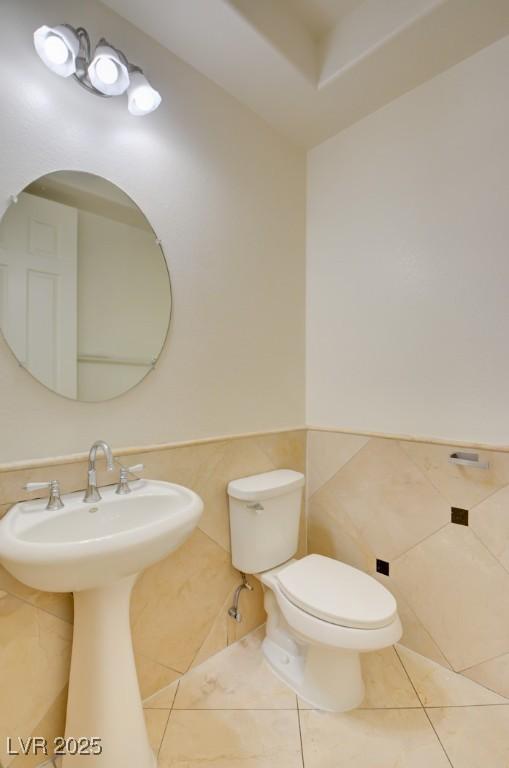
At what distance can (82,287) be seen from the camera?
1210mm

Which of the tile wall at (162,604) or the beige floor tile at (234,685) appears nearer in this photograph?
the tile wall at (162,604)

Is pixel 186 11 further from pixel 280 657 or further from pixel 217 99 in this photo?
pixel 280 657

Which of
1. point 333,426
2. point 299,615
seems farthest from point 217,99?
point 299,615

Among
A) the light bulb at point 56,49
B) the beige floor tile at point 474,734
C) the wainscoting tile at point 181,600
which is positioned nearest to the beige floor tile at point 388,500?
the beige floor tile at point 474,734

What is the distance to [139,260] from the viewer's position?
1328 millimetres

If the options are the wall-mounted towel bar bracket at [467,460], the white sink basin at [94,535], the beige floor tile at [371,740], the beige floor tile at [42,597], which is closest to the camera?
the white sink basin at [94,535]

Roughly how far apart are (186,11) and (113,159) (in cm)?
56

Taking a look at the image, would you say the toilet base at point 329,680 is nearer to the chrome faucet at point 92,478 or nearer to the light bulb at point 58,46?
the chrome faucet at point 92,478

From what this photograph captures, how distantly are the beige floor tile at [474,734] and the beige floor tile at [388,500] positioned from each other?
0.54m

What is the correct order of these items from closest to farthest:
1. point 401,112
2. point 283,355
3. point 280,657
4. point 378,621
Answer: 1. point 378,621
2. point 280,657
3. point 401,112
4. point 283,355

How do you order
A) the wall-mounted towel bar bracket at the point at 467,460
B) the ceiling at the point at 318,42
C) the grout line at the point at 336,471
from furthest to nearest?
the grout line at the point at 336,471 < the wall-mounted towel bar bracket at the point at 467,460 < the ceiling at the point at 318,42

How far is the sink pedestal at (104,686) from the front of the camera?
1006 mm

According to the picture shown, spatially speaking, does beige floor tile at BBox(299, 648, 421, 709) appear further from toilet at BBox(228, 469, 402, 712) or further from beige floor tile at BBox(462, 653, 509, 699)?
beige floor tile at BBox(462, 653, 509, 699)

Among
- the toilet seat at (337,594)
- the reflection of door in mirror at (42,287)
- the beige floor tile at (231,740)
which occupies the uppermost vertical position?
the reflection of door in mirror at (42,287)
